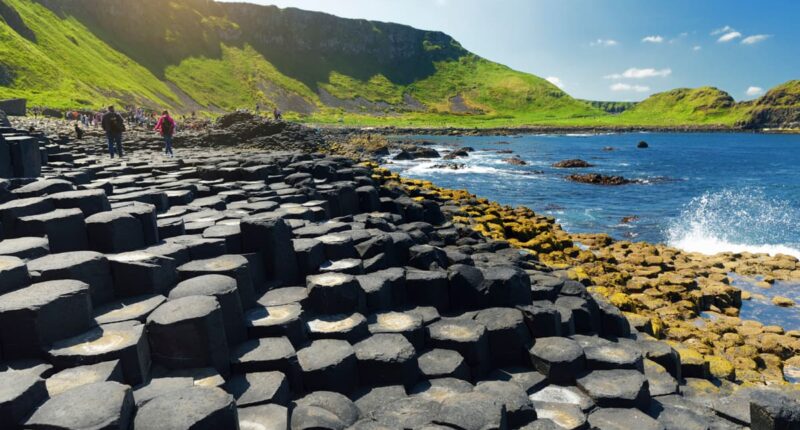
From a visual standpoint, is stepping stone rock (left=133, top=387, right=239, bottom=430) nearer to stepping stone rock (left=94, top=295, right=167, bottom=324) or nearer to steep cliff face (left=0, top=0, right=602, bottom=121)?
stepping stone rock (left=94, top=295, right=167, bottom=324)

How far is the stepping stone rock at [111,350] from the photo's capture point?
4.22 m

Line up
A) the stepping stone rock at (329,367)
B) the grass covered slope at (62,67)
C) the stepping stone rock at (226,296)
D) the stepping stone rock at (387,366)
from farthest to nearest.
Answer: the grass covered slope at (62,67) → the stepping stone rock at (387,366) → the stepping stone rock at (226,296) → the stepping stone rock at (329,367)

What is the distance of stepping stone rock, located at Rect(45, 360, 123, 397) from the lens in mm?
3920

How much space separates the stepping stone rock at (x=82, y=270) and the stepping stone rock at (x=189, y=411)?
215 centimetres

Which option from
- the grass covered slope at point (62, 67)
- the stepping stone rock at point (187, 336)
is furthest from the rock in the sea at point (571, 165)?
the grass covered slope at point (62, 67)

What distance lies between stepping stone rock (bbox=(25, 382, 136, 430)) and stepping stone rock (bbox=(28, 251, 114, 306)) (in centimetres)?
187

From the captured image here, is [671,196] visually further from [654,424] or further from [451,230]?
[654,424]

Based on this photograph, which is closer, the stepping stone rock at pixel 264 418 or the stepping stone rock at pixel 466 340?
the stepping stone rock at pixel 264 418

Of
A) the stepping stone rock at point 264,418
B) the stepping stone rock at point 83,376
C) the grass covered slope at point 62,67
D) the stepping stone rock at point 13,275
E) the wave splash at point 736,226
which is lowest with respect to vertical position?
the wave splash at point 736,226

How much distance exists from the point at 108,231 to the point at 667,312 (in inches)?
429

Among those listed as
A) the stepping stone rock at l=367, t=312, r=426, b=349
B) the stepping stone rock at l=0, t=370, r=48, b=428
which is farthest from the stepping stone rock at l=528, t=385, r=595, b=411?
the stepping stone rock at l=0, t=370, r=48, b=428

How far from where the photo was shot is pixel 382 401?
5000mm

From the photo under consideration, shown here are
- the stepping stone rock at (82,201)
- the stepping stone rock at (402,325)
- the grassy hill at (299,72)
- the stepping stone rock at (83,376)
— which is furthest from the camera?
the grassy hill at (299,72)

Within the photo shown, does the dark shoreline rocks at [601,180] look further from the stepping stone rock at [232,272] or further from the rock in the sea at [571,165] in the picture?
the stepping stone rock at [232,272]
